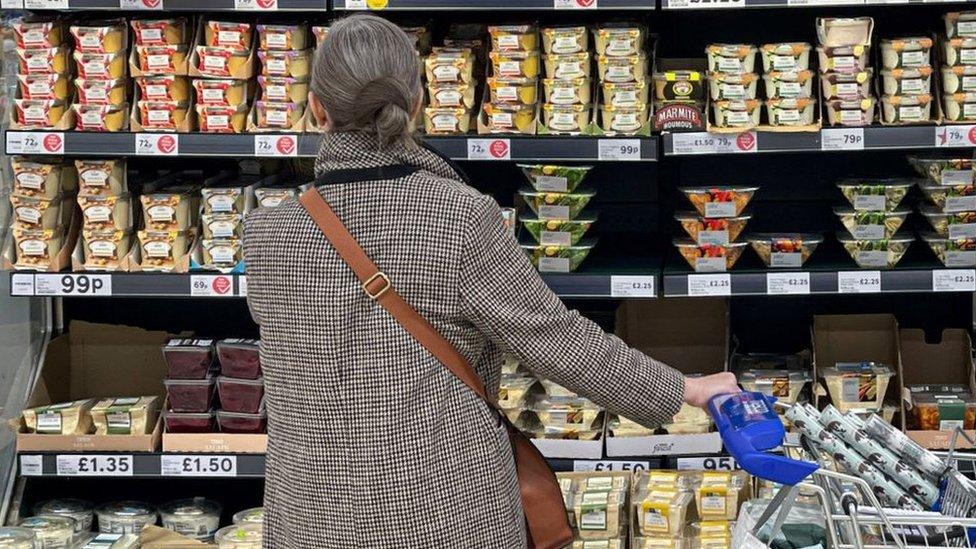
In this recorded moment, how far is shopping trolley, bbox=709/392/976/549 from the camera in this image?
2393 mm

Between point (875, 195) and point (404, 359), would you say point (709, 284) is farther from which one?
point (404, 359)

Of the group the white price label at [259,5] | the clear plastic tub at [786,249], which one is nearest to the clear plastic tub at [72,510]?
the white price label at [259,5]

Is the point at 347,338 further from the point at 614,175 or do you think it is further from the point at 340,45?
the point at 614,175

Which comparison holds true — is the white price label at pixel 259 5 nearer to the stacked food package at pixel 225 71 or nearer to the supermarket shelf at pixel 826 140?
the stacked food package at pixel 225 71

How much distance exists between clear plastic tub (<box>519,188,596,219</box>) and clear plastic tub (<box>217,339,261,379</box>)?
95 centimetres

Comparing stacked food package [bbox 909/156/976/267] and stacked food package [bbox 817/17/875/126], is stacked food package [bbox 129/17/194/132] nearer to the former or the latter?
stacked food package [bbox 817/17/875/126]

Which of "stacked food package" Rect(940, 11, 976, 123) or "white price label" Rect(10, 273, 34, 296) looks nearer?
"stacked food package" Rect(940, 11, 976, 123)

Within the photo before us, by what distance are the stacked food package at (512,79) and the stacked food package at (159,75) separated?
36.2 inches

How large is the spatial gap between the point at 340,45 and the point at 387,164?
219mm

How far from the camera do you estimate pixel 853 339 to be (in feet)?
15.3

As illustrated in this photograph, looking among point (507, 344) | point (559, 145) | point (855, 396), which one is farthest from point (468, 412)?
point (855, 396)

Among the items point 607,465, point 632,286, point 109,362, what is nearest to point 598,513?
point 607,465

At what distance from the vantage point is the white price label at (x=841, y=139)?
4.18 metres

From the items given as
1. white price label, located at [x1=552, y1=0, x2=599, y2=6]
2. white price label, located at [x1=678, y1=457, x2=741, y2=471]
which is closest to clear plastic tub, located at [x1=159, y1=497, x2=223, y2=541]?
white price label, located at [x1=678, y1=457, x2=741, y2=471]
